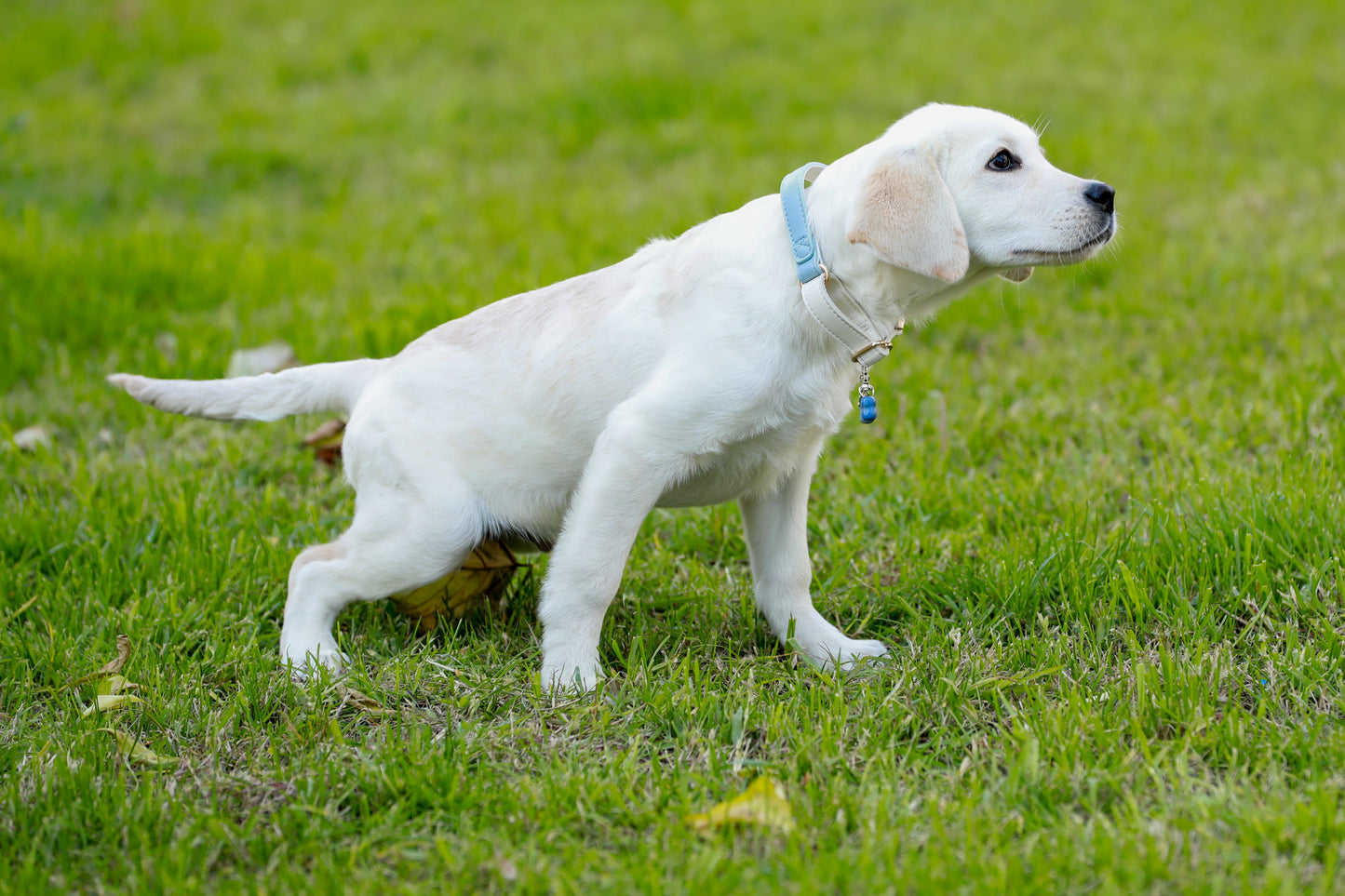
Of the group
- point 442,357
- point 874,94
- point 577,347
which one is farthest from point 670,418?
point 874,94

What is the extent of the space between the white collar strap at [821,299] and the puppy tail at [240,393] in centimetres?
123

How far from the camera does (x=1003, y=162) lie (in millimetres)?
2754

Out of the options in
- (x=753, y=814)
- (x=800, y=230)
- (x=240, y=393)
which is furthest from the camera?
(x=240, y=393)

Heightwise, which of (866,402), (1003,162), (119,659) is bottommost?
(119,659)

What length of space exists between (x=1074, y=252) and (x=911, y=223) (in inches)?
17.0

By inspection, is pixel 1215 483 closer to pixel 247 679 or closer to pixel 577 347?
pixel 577 347

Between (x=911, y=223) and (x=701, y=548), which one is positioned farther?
(x=701, y=548)

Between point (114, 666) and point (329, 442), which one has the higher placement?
point (114, 666)

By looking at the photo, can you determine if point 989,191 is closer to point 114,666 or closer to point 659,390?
point 659,390

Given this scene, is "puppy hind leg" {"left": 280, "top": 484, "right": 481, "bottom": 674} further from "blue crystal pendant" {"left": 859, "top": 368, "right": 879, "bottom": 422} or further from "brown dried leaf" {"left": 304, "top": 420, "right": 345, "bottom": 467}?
"brown dried leaf" {"left": 304, "top": 420, "right": 345, "bottom": 467}

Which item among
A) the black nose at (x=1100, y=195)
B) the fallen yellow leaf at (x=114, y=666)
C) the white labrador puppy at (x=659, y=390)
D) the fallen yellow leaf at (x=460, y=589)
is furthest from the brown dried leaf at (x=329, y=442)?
the black nose at (x=1100, y=195)

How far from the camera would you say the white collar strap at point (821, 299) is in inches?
104

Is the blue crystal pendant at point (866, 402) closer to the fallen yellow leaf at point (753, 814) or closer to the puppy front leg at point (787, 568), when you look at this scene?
the puppy front leg at point (787, 568)

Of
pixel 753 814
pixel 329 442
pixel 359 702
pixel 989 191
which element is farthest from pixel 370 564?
pixel 989 191
